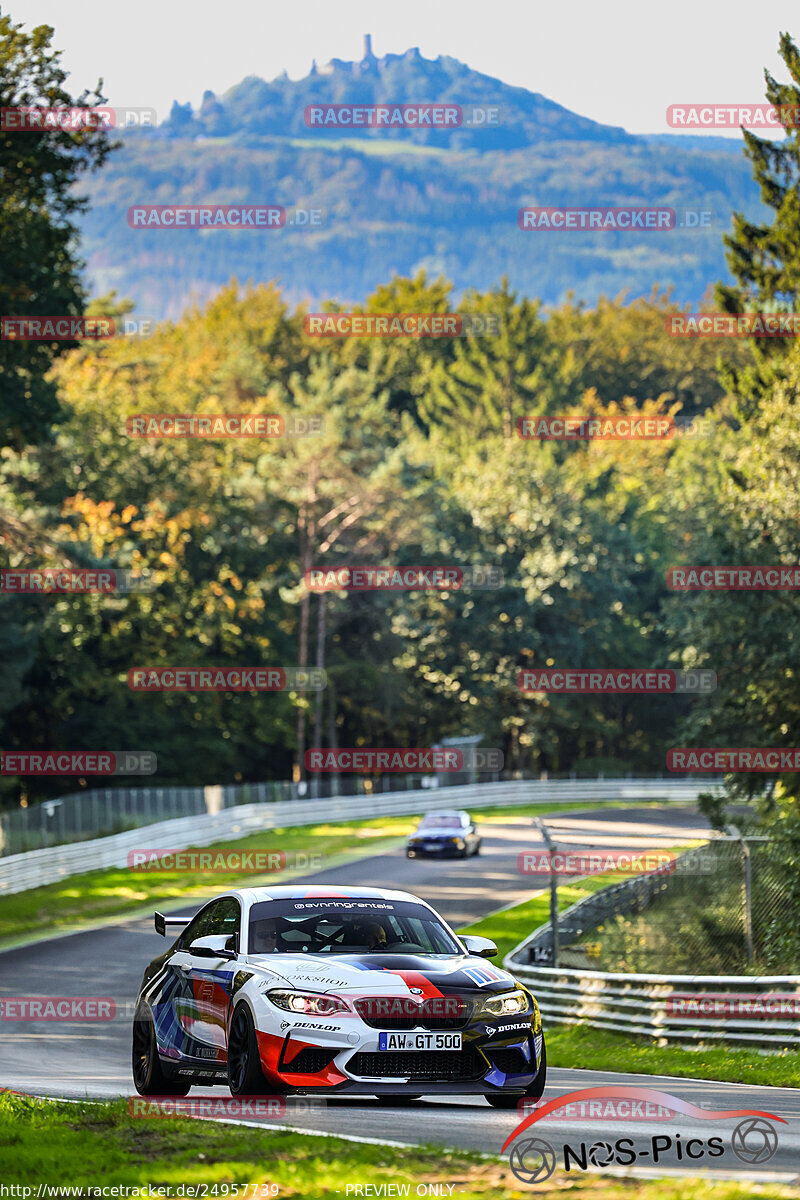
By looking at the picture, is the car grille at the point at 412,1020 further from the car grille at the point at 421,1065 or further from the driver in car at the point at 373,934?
the driver in car at the point at 373,934

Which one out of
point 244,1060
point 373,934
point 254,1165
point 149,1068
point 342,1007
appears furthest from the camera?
point 149,1068

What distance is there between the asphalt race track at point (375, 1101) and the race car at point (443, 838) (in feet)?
1.14

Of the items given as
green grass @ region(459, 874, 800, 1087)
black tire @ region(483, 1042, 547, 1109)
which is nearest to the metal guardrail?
green grass @ region(459, 874, 800, 1087)

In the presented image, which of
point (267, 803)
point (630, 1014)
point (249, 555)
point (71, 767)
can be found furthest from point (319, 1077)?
point (249, 555)

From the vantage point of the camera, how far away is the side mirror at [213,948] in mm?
9867

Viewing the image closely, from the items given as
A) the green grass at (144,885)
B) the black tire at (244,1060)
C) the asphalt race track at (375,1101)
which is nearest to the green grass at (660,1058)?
the asphalt race track at (375,1101)

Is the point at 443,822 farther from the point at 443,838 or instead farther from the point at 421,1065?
the point at 421,1065

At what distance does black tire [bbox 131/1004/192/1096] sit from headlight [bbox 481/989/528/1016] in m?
2.66

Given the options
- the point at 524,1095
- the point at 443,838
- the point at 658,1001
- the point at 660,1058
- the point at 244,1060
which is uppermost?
the point at 244,1060

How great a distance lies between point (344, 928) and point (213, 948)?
86 cm

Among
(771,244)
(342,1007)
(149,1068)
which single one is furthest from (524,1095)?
(771,244)

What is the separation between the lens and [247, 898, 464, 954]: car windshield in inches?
385

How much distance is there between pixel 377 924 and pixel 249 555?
188ft

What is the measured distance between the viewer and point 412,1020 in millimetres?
8781
